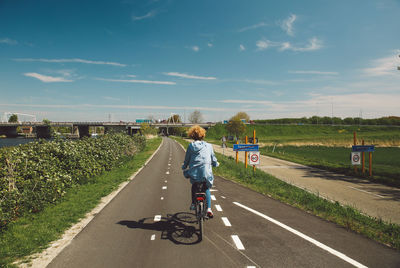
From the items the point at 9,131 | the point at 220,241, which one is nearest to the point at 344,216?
the point at 220,241

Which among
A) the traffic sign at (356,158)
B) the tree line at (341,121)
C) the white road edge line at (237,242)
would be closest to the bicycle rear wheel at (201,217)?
the white road edge line at (237,242)

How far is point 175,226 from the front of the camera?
555cm

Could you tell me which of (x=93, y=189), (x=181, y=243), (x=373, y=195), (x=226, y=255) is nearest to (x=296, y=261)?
(x=226, y=255)

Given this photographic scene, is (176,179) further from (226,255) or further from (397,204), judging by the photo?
(397,204)

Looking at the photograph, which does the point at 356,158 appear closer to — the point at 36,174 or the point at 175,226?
the point at 175,226

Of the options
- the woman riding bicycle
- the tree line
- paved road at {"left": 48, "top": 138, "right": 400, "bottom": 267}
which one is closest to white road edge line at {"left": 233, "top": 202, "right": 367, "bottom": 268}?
paved road at {"left": 48, "top": 138, "right": 400, "bottom": 267}

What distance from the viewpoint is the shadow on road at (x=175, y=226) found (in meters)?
4.83

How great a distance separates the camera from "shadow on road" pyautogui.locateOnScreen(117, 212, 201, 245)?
4832 mm

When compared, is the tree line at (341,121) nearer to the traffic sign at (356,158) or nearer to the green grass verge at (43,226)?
the traffic sign at (356,158)

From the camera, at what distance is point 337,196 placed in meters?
10.9

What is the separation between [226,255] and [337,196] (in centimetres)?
906

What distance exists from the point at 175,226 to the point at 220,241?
1.32m

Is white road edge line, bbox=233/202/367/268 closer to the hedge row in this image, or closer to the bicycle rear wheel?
the bicycle rear wheel

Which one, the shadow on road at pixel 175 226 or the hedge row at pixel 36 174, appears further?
the hedge row at pixel 36 174
